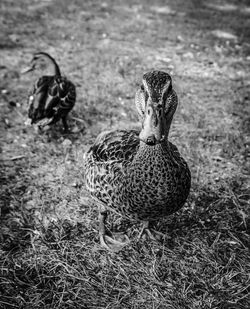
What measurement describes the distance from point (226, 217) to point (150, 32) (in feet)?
18.2

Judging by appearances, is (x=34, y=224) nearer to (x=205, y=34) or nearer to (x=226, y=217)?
(x=226, y=217)

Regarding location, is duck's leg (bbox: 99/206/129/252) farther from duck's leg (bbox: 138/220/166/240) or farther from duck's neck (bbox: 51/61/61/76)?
duck's neck (bbox: 51/61/61/76)

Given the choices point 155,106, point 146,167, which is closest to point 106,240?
point 146,167

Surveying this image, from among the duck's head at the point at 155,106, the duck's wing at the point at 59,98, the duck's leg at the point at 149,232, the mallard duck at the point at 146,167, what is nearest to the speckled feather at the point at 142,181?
the mallard duck at the point at 146,167

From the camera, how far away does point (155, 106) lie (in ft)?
6.58

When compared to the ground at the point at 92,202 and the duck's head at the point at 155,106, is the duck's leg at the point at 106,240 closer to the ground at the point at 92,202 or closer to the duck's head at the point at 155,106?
the ground at the point at 92,202

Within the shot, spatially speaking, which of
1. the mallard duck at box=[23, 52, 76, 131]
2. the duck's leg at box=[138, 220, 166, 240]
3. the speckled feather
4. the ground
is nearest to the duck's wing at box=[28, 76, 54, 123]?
the mallard duck at box=[23, 52, 76, 131]

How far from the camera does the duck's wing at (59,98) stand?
3906 millimetres

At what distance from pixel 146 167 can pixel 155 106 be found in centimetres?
47

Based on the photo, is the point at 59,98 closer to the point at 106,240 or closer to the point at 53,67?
the point at 53,67

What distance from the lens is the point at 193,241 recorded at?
2.86 m

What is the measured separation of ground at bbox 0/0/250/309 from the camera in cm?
251

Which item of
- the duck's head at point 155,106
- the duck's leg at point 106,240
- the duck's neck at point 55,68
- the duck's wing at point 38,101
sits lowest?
the duck's leg at point 106,240

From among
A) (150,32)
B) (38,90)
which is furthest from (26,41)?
(38,90)
